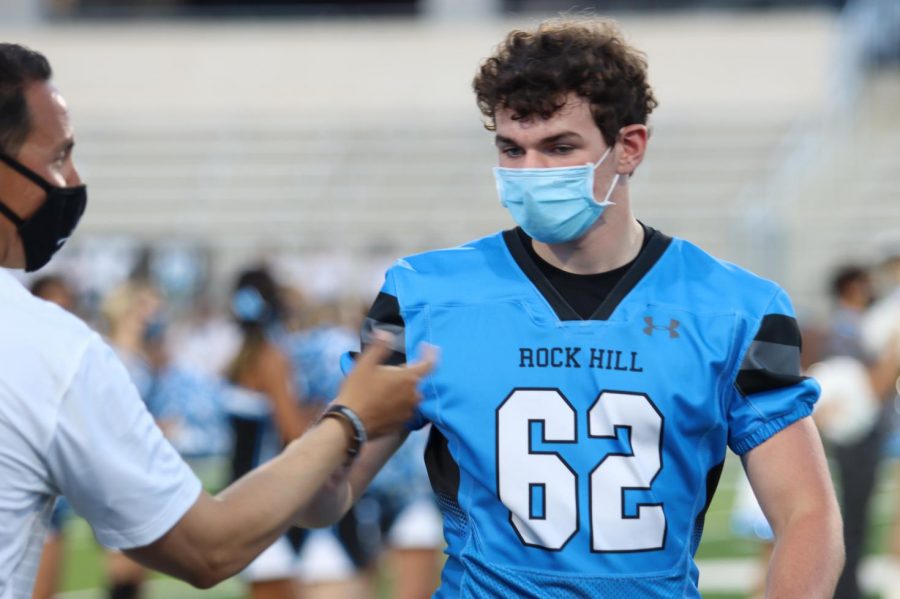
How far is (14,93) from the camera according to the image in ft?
8.89

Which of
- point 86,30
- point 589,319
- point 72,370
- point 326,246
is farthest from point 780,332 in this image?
point 86,30

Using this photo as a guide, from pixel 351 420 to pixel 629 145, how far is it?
0.94 m

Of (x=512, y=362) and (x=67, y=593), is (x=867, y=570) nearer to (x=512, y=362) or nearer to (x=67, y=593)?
(x=67, y=593)

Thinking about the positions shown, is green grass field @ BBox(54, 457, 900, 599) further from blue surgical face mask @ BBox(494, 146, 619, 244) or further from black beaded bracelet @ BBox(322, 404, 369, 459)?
black beaded bracelet @ BBox(322, 404, 369, 459)

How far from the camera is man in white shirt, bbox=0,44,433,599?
8.13 feet

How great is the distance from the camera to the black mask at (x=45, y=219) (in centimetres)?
272

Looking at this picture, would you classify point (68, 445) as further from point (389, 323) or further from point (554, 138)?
point (554, 138)

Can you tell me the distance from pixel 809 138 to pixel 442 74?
20.0 feet

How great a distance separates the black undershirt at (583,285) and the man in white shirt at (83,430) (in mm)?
386

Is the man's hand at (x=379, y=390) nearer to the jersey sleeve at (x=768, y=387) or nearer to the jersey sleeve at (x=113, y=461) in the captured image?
the jersey sleeve at (x=113, y=461)

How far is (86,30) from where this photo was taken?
2481 centimetres

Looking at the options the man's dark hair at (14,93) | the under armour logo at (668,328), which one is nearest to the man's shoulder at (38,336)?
the man's dark hair at (14,93)

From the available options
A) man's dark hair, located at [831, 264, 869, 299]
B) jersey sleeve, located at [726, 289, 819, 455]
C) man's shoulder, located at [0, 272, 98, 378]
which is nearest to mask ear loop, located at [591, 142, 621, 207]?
jersey sleeve, located at [726, 289, 819, 455]

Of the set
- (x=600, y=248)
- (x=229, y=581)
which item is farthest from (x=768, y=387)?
(x=229, y=581)
